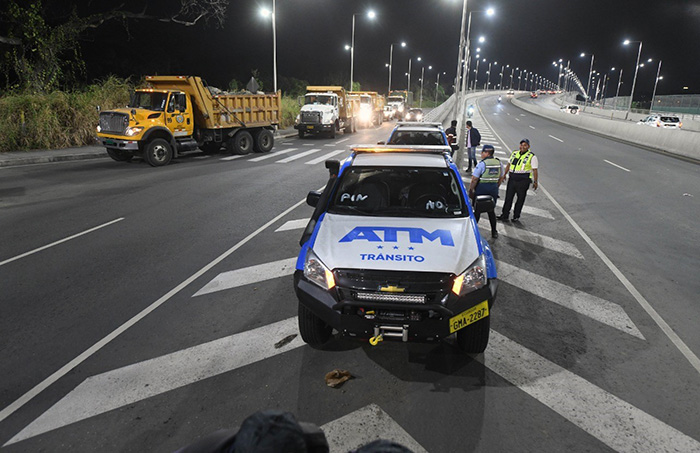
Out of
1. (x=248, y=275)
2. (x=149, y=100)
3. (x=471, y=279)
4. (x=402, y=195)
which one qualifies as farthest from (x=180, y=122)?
(x=471, y=279)

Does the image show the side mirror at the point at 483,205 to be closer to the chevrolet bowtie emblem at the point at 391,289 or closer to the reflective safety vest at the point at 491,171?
the chevrolet bowtie emblem at the point at 391,289

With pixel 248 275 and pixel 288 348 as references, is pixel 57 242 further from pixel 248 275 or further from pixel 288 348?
pixel 288 348

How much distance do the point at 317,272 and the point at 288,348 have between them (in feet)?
→ 3.44

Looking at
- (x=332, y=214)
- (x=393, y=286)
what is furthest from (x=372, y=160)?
(x=393, y=286)

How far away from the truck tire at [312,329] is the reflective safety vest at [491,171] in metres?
5.42

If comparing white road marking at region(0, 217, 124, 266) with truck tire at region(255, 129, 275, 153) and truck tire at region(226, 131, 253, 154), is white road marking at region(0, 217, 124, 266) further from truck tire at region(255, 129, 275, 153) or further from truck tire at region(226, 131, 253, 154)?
truck tire at region(255, 129, 275, 153)

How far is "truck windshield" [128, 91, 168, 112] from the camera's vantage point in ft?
54.4

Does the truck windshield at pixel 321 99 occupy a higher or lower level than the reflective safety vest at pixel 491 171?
higher

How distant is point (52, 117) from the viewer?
18812 mm

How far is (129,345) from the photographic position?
15.4 ft

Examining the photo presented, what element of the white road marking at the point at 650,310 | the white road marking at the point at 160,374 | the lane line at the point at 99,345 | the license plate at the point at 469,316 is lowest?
the white road marking at the point at 650,310

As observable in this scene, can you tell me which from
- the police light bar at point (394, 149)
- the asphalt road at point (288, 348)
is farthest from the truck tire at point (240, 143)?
the police light bar at point (394, 149)

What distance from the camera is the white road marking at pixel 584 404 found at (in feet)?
11.2

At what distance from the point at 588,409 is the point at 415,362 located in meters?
1.50
